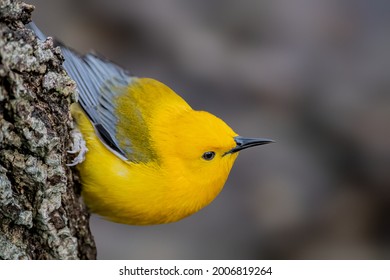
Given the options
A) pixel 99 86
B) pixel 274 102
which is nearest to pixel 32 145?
pixel 99 86

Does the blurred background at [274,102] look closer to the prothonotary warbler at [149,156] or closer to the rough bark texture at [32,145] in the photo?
the prothonotary warbler at [149,156]

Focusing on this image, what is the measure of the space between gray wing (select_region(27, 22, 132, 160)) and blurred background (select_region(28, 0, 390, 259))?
5.63ft

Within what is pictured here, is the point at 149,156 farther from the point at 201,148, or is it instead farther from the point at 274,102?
the point at 274,102

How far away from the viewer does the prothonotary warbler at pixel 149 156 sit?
3.54m

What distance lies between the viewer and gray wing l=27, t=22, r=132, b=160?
143 inches

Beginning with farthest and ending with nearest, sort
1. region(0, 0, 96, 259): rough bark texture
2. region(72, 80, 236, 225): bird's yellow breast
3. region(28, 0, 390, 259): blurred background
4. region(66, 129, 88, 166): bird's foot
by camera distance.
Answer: region(28, 0, 390, 259): blurred background, region(72, 80, 236, 225): bird's yellow breast, region(66, 129, 88, 166): bird's foot, region(0, 0, 96, 259): rough bark texture

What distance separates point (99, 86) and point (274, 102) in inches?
109

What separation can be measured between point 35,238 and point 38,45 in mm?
884

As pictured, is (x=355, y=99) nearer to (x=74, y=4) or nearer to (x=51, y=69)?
(x=74, y=4)

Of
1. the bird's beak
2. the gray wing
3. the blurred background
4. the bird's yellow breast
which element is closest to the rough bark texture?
the bird's yellow breast

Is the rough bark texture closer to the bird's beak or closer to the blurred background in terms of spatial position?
the bird's beak

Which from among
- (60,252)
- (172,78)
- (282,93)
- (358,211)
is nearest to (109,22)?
(172,78)

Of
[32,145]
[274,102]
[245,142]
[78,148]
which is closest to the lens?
[32,145]

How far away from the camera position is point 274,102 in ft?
20.9
